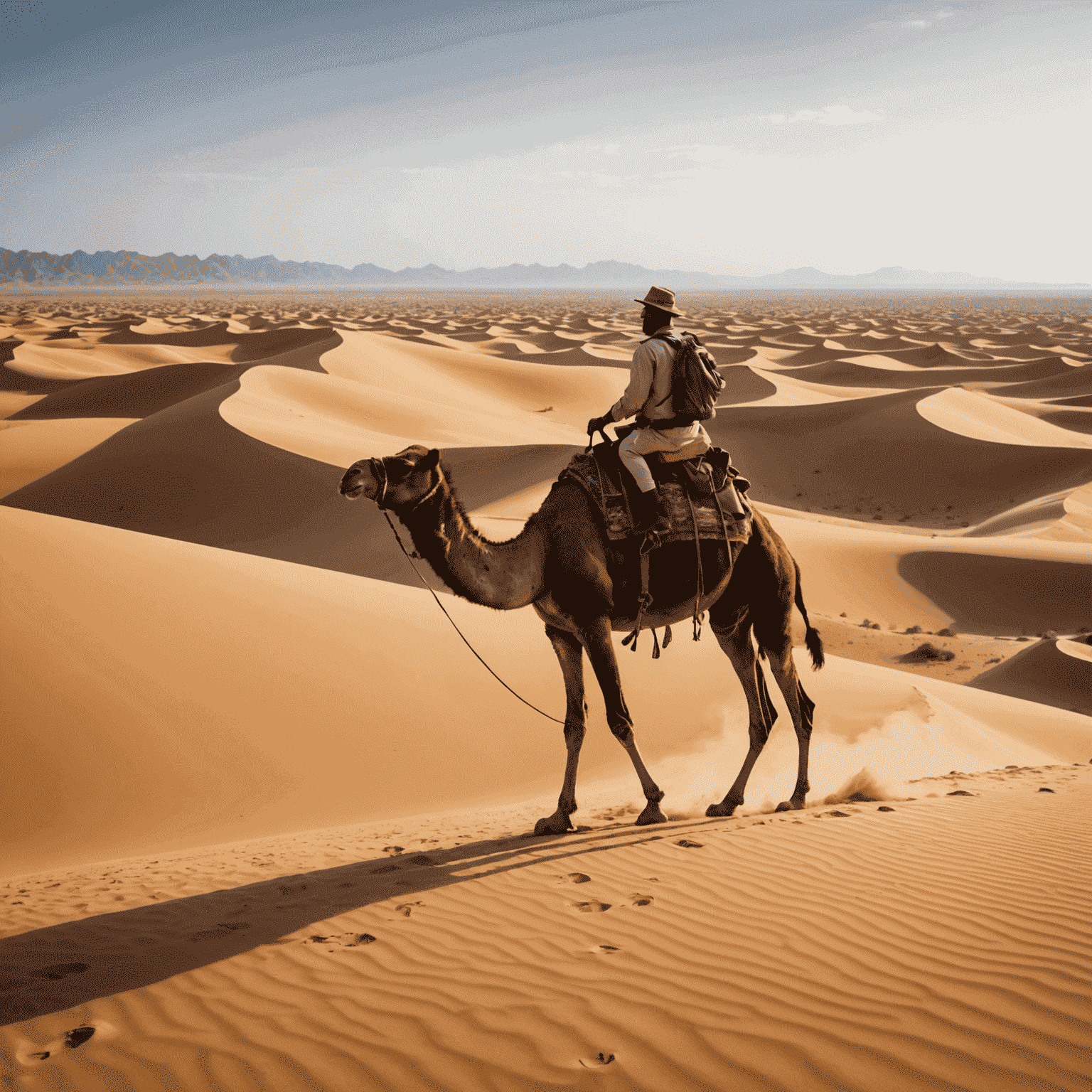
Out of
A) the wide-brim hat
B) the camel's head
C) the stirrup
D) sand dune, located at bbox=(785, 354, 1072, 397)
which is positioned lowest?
sand dune, located at bbox=(785, 354, 1072, 397)

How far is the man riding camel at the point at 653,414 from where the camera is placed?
6.02 meters

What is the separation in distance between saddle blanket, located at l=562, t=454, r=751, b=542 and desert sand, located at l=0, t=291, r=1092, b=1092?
1.94 metres

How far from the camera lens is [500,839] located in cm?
627

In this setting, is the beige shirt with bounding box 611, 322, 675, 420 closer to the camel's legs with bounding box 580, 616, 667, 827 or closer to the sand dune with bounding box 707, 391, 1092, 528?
the camel's legs with bounding box 580, 616, 667, 827

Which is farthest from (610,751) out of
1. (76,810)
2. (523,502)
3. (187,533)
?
(187,533)

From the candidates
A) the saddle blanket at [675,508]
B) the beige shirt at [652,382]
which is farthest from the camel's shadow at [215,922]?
the beige shirt at [652,382]

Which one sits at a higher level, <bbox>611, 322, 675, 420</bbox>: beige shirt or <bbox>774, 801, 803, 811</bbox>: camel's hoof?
<bbox>611, 322, 675, 420</bbox>: beige shirt

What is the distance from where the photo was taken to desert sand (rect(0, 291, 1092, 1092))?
11.6ft

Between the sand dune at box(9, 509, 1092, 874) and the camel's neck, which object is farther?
the sand dune at box(9, 509, 1092, 874)

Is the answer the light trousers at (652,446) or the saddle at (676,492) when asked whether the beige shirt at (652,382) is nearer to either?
the light trousers at (652,446)

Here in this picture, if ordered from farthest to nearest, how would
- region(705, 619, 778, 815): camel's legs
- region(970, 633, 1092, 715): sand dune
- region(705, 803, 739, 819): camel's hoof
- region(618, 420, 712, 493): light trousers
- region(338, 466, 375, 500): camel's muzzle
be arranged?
1. region(970, 633, 1092, 715): sand dune
2. region(705, 619, 778, 815): camel's legs
3. region(705, 803, 739, 819): camel's hoof
4. region(618, 420, 712, 493): light trousers
5. region(338, 466, 375, 500): camel's muzzle

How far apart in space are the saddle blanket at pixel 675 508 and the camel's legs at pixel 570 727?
0.83 metres

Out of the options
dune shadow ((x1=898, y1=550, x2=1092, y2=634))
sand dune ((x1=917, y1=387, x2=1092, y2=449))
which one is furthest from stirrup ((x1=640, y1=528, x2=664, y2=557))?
sand dune ((x1=917, y1=387, x2=1092, y2=449))

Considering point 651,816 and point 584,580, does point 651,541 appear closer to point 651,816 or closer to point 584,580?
point 584,580
